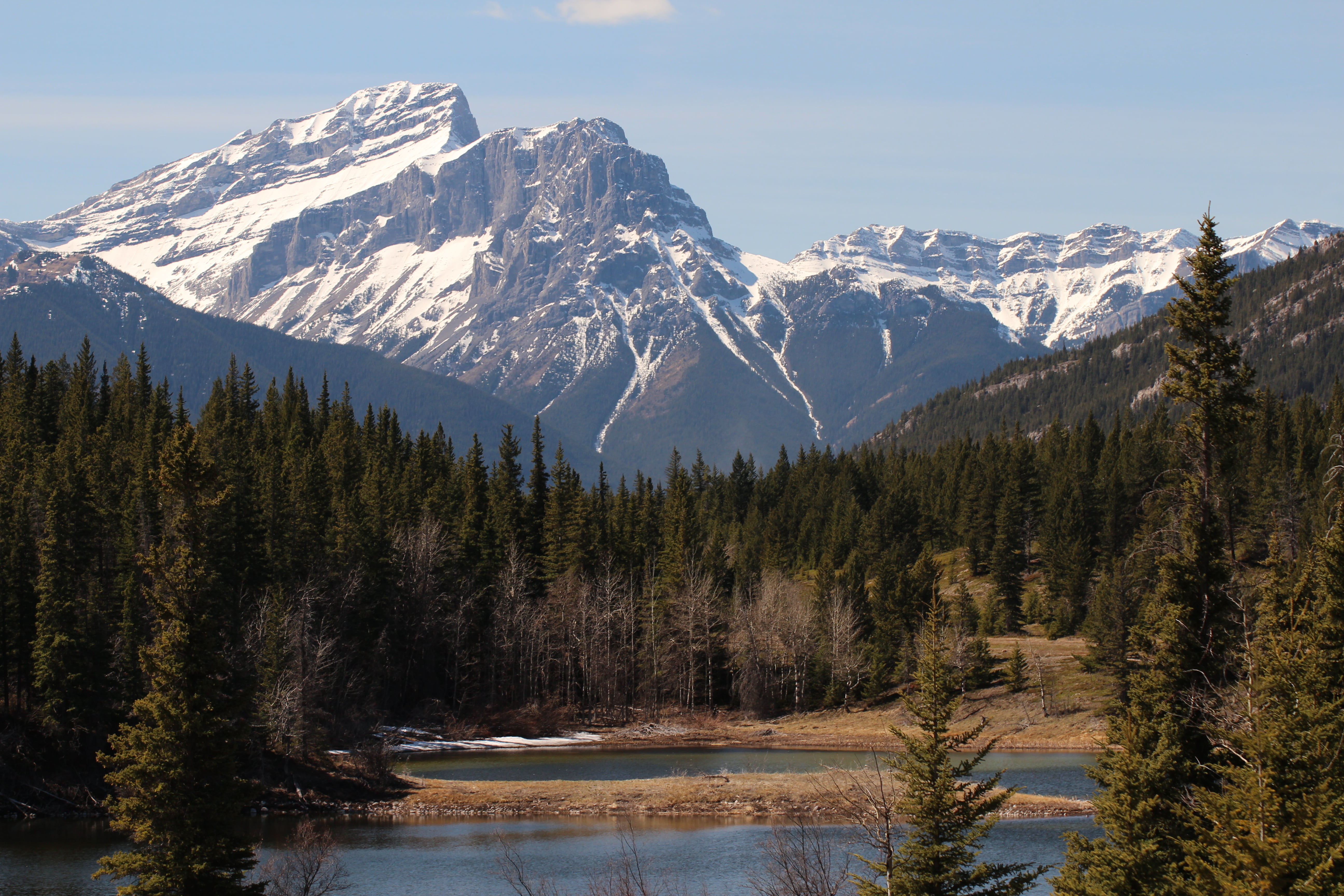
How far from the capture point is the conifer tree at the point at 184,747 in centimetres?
3275

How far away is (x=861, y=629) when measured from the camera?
110m

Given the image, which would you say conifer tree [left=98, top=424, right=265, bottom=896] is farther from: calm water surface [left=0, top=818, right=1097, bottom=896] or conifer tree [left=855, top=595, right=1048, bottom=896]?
conifer tree [left=855, top=595, right=1048, bottom=896]

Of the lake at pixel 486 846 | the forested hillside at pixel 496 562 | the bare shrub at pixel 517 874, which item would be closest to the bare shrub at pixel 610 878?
the bare shrub at pixel 517 874

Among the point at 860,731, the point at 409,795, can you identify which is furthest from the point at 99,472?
the point at 860,731

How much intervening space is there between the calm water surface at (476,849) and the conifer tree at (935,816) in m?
18.7

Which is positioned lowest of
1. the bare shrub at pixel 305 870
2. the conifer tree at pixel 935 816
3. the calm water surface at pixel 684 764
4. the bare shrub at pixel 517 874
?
the calm water surface at pixel 684 764

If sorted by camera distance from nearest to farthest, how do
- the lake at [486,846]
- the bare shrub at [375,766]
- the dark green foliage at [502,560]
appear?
the lake at [486,846]
the bare shrub at [375,766]
the dark green foliage at [502,560]

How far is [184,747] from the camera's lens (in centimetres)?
3388

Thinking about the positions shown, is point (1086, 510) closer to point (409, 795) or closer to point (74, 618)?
point (409, 795)

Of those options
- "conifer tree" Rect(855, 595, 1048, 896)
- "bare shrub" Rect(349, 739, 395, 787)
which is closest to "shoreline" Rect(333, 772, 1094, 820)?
"bare shrub" Rect(349, 739, 395, 787)

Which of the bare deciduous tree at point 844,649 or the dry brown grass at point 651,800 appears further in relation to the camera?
the bare deciduous tree at point 844,649

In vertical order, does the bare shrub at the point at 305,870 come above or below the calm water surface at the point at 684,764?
above

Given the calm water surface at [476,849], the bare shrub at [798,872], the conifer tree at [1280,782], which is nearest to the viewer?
the conifer tree at [1280,782]

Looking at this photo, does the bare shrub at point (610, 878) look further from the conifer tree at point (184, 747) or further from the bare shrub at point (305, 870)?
the conifer tree at point (184, 747)
